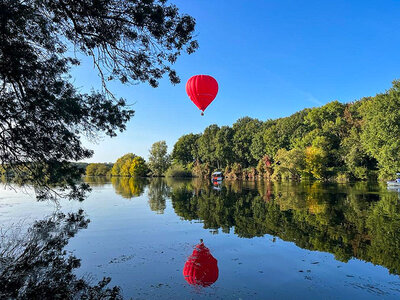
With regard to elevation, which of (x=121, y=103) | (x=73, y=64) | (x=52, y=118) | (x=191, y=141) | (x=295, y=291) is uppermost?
(x=191, y=141)

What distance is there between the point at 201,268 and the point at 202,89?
13374mm

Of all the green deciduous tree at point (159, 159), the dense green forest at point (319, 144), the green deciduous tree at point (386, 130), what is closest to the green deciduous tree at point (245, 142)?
the dense green forest at point (319, 144)

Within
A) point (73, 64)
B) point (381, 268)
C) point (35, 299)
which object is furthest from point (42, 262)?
point (381, 268)

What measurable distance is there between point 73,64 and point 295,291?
775 cm

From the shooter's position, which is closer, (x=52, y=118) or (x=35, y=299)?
(x=35, y=299)

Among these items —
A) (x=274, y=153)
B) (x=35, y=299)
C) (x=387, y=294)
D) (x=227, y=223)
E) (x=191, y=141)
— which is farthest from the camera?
(x=191, y=141)

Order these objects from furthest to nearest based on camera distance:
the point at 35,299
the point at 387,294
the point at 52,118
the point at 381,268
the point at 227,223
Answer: the point at 227,223
the point at 381,268
the point at 52,118
the point at 387,294
the point at 35,299

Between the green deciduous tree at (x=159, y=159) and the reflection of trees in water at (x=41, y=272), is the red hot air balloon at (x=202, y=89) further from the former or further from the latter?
the green deciduous tree at (x=159, y=159)

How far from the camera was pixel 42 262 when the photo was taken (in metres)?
6.62

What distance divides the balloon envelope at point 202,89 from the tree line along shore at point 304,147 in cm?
2970

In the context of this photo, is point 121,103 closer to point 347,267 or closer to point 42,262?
point 42,262

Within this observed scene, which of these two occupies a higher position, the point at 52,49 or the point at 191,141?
the point at 191,141

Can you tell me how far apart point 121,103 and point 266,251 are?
609cm

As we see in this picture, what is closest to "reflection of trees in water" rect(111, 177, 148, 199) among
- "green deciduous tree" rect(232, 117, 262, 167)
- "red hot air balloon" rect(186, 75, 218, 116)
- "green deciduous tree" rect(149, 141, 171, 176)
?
"red hot air balloon" rect(186, 75, 218, 116)
